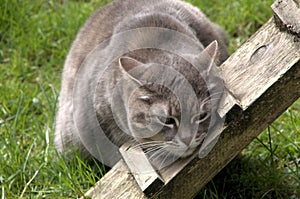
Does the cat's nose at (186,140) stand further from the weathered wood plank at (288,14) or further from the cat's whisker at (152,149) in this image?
the weathered wood plank at (288,14)

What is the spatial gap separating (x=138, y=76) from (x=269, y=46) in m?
0.66

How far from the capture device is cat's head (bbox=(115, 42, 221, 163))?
2682 mm

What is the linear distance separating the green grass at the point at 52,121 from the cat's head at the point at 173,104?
51 centimetres

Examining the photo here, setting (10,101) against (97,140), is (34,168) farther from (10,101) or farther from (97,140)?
(10,101)

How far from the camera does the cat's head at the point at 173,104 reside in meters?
2.68

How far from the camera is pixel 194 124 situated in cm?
270

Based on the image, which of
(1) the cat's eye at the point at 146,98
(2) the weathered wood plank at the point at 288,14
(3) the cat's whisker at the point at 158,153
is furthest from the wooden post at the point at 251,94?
(1) the cat's eye at the point at 146,98

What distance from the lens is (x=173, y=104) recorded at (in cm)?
268

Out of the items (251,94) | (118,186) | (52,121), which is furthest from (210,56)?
(52,121)

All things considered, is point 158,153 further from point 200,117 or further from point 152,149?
point 200,117

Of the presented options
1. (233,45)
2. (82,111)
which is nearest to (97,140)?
(82,111)

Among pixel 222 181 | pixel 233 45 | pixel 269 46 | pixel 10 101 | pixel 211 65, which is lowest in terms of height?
pixel 10 101

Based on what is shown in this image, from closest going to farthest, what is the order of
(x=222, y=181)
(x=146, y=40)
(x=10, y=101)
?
A: (x=146, y=40) < (x=222, y=181) < (x=10, y=101)

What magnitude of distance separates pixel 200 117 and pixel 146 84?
31 cm
